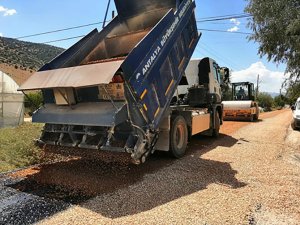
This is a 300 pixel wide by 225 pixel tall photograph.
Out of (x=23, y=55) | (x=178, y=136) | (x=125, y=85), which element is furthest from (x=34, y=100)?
(x=23, y=55)

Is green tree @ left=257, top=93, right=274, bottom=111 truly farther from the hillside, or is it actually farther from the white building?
the white building

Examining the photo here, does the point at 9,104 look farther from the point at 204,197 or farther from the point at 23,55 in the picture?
the point at 23,55

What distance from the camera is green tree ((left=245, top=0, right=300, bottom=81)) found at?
30.7ft

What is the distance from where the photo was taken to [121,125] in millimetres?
6234

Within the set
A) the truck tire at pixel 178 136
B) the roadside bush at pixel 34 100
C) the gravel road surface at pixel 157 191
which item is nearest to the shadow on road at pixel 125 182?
the gravel road surface at pixel 157 191

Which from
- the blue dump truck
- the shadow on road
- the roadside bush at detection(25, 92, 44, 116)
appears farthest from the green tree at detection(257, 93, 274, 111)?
the shadow on road

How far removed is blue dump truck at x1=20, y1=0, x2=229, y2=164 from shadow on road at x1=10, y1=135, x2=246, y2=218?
0.53 meters

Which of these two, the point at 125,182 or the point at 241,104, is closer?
the point at 125,182

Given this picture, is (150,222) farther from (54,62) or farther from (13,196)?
(54,62)

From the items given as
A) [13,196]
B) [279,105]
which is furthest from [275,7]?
[279,105]

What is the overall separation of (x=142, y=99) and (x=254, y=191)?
2532 millimetres

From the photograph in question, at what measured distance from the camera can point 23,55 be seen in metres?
75.8

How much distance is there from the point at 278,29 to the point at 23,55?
74603 millimetres

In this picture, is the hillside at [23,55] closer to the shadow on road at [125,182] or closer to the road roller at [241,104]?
the road roller at [241,104]
